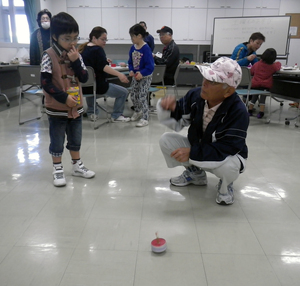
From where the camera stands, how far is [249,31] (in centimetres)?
750

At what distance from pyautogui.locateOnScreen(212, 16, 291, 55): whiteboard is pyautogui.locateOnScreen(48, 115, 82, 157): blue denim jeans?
6571 mm

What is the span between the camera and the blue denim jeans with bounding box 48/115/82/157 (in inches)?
75.0

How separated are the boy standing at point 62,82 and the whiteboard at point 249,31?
6577 millimetres

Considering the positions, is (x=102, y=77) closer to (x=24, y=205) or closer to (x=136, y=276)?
(x=24, y=205)

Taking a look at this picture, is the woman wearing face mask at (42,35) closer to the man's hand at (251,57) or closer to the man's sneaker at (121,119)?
the man's sneaker at (121,119)

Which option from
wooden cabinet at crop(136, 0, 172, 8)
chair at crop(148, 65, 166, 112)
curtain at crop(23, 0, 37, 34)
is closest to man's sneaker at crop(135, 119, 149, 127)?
chair at crop(148, 65, 166, 112)

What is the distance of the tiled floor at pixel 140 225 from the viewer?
120 centimetres

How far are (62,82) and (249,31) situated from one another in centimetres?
699

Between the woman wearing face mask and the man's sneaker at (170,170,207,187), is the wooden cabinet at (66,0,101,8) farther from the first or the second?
the man's sneaker at (170,170,207,187)

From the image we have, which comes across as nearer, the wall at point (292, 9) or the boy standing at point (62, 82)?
the boy standing at point (62, 82)

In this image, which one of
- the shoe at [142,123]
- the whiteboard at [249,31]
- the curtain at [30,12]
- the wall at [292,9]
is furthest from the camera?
the wall at [292,9]

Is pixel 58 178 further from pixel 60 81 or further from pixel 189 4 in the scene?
pixel 189 4

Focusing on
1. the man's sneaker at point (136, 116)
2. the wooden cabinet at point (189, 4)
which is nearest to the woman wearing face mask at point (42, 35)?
the man's sneaker at point (136, 116)

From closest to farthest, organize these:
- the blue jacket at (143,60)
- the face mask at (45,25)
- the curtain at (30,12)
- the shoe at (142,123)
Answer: the blue jacket at (143,60), the shoe at (142,123), the face mask at (45,25), the curtain at (30,12)
